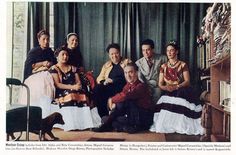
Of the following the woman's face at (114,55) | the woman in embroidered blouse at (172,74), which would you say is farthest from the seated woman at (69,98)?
the woman in embroidered blouse at (172,74)

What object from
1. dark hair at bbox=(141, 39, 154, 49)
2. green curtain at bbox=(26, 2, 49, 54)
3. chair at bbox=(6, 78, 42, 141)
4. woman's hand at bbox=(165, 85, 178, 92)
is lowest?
chair at bbox=(6, 78, 42, 141)

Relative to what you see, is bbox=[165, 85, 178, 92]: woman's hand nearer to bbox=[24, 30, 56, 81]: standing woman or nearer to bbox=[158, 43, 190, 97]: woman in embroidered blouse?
bbox=[158, 43, 190, 97]: woman in embroidered blouse

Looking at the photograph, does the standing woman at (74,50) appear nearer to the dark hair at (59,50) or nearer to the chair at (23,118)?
the dark hair at (59,50)

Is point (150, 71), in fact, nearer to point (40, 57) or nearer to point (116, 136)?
point (116, 136)

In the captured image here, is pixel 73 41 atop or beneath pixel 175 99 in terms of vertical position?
atop

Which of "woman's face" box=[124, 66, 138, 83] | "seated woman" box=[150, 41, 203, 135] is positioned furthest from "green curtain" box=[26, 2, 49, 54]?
"seated woman" box=[150, 41, 203, 135]

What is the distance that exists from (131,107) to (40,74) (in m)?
0.27

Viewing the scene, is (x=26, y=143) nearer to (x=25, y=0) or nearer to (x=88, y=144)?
(x=88, y=144)

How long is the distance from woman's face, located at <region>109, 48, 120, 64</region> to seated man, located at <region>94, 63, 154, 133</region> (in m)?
0.04

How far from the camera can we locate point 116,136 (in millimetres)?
1141

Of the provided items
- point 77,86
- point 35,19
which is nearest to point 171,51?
point 77,86

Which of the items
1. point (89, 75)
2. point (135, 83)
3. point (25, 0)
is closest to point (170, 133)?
point (135, 83)

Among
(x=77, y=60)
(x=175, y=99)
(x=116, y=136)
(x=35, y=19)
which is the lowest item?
(x=116, y=136)

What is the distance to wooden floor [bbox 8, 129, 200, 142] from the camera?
114 centimetres
